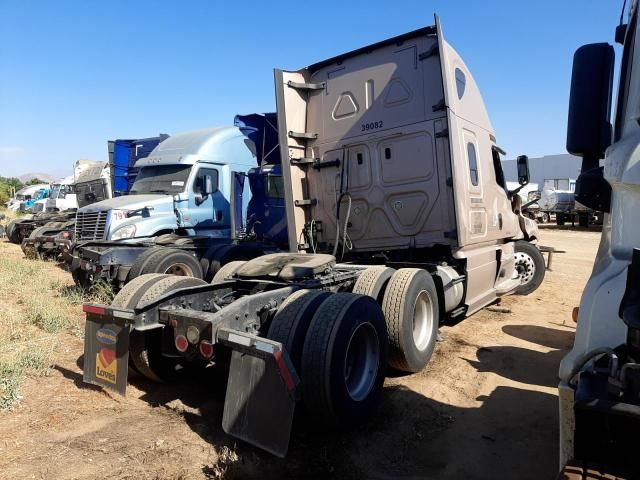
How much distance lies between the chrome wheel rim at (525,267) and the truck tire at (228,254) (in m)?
4.87

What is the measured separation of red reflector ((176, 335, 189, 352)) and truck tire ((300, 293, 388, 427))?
3.05 feet

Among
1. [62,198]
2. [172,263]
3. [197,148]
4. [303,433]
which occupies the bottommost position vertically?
[303,433]

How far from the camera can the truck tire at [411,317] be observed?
Answer: 14.5ft

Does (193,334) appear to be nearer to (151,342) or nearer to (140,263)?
(151,342)

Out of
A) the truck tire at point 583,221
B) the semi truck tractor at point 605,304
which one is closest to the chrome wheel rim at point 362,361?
the semi truck tractor at point 605,304

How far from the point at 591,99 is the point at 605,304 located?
3.70 feet

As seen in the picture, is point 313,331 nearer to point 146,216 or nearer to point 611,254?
point 611,254

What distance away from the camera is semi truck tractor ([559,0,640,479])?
1559 millimetres

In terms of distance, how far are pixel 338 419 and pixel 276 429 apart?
1.80 feet

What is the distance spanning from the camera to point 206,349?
330 centimetres

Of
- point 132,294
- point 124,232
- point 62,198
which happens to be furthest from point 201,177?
point 62,198

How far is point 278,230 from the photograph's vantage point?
30.9 ft

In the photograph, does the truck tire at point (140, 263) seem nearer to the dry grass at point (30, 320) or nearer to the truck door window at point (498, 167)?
the dry grass at point (30, 320)

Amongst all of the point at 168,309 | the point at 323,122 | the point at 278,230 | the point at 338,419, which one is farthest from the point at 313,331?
the point at 278,230
